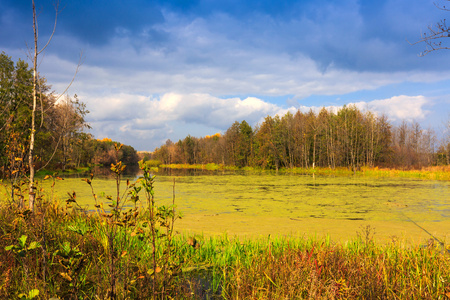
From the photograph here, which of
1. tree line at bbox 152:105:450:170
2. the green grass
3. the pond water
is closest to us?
the green grass

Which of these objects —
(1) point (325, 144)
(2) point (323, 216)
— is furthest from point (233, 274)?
(1) point (325, 144)

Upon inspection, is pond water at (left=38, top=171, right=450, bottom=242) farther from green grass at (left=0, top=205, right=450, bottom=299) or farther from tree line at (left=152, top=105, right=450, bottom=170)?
tree line at (left=152, top=105, right=450, bottom=170)

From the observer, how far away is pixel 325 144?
37.3 m

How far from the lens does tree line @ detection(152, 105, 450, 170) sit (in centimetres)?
3550

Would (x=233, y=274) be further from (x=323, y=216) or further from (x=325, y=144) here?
(x=325, y=144)

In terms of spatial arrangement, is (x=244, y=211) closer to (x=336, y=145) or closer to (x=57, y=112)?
(x=57, y=112)

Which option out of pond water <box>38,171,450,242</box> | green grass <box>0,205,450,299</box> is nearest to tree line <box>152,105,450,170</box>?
pond water <box>38,171,450,242</box>

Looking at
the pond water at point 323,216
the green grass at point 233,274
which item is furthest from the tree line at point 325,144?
the green grass at point 233,274

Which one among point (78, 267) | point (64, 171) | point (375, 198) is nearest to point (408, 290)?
point (78, 267)

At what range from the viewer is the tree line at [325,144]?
35500 millimetres

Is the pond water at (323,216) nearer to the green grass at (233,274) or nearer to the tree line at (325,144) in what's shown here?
the green grass at (233,274)

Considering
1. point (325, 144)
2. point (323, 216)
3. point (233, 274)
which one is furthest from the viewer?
point (325, 144)

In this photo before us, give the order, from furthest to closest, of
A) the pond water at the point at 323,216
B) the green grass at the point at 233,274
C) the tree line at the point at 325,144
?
the tree line at the point at 325,144 < the pond water at the point at 323,216 < the green grass at the point at 233,274

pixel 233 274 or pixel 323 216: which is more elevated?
pixel 233 274
